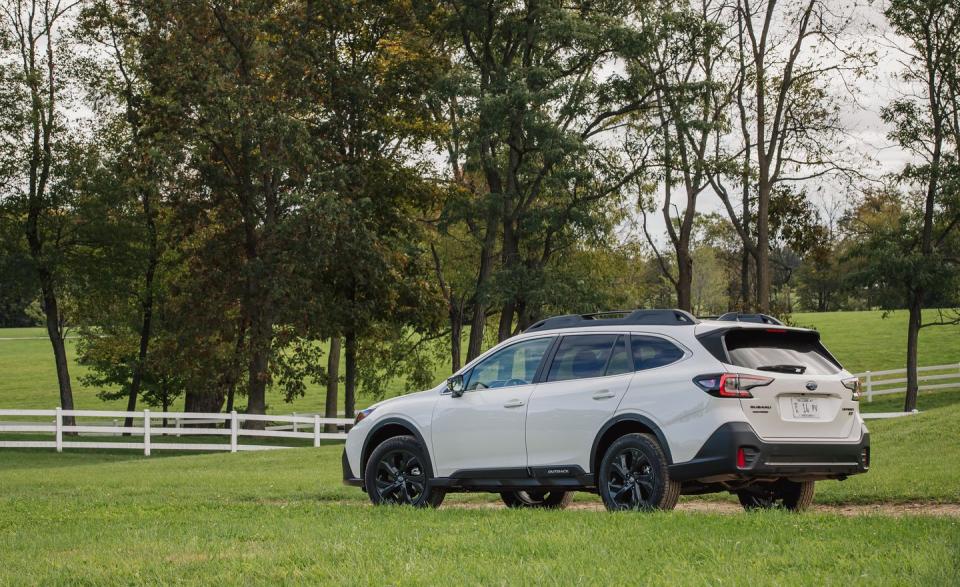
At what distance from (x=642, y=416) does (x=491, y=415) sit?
1.76 m

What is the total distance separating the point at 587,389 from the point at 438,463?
76.7 inches

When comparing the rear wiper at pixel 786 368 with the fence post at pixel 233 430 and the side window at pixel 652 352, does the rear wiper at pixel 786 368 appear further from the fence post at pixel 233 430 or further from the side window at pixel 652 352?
the fence post at pixel 233 430

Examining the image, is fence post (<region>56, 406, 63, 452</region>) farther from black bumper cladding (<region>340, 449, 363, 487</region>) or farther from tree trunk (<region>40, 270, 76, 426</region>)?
black bumper cladding (<region>340, 449, 363, 487</region>)

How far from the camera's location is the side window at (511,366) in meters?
10.9

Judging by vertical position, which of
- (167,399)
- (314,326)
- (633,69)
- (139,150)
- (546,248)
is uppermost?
(633,69)

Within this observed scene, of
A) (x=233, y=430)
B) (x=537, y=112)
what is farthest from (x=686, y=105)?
(x=233, y=430)

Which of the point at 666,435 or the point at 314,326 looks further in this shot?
the point at 314,326

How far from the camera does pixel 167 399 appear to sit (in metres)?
44.6

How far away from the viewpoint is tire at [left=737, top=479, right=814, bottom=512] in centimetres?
1111

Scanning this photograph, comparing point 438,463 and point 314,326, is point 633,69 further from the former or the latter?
point 438,463

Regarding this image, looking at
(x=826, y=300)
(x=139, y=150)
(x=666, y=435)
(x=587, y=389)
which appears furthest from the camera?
(x=826, y=300)

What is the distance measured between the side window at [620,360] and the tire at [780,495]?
206 cm

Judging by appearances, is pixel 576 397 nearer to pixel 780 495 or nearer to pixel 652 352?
pixel 652 352

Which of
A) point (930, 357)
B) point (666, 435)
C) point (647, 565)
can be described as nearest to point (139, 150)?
point (666, 435)
